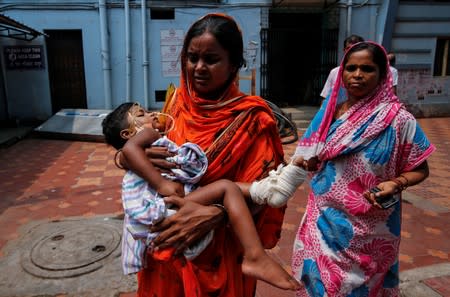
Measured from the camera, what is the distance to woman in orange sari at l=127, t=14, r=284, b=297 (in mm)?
1255

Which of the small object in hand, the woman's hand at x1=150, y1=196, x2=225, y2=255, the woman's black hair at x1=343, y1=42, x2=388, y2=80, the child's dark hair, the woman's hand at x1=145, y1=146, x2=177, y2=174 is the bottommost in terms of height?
the small object in hand

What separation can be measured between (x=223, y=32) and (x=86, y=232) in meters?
2.71

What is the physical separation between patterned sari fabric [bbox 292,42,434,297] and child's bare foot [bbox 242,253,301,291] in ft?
2.31

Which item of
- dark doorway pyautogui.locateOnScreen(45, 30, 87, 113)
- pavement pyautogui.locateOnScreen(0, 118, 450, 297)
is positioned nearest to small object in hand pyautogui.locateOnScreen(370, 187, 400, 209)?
pavement pyautogui.locateOnScreen(0, 118, 450, 297)

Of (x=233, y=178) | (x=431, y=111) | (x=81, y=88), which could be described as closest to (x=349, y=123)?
(x=233, y=178)

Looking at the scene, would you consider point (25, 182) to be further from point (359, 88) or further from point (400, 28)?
point (400, 28)

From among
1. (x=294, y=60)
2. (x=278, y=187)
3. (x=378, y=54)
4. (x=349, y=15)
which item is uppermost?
(x=349, y=15)

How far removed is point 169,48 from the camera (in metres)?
9.50

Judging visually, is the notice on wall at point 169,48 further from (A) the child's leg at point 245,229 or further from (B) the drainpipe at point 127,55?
(A) the child's leg at point 245,229

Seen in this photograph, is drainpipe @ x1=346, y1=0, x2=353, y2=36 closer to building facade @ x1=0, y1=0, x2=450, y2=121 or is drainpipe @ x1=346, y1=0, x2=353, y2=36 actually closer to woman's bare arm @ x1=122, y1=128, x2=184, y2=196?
building facade @ x1=0, y1=0, x2=450, y2=121

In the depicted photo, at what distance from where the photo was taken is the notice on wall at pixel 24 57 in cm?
916

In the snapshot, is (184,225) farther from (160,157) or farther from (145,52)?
(145,52)

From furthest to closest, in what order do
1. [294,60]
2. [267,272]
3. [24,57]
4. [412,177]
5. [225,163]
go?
[294,60], [24,57], [412,177], [225,163], [267,272]

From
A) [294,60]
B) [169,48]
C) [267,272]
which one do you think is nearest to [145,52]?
[169,48]
